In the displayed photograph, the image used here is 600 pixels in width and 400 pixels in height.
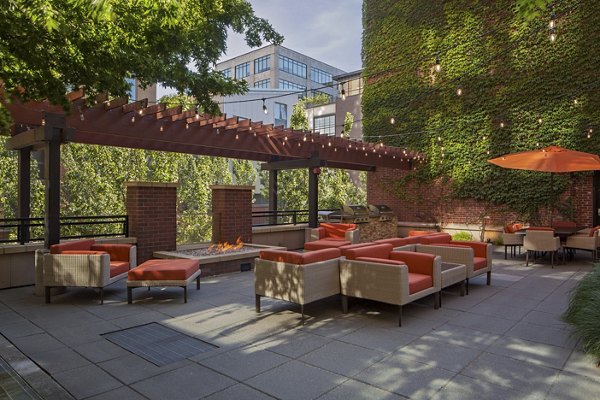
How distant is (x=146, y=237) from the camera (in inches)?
311

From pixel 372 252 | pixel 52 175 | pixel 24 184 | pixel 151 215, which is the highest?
pixel 52 175

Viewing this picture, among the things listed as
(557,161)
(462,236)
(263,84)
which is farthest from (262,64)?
(557,161)

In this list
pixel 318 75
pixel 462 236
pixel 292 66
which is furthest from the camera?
pixel 318 75

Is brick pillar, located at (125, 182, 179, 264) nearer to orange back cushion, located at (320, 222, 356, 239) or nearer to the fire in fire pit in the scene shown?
the fire in fire pit

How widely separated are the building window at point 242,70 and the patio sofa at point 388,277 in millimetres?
41896

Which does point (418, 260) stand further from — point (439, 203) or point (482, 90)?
point (482, 90)

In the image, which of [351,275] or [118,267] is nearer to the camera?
[351,275]

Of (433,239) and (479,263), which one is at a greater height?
(433,239)

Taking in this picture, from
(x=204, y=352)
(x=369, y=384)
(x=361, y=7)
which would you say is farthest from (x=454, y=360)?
(x=361, y=7)

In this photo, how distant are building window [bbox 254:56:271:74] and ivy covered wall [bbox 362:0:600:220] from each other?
25.6 metres

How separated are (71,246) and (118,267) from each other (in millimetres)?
820

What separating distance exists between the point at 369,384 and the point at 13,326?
13.4 ft

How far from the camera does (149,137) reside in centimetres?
785

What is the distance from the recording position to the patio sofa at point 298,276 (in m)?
4.79
